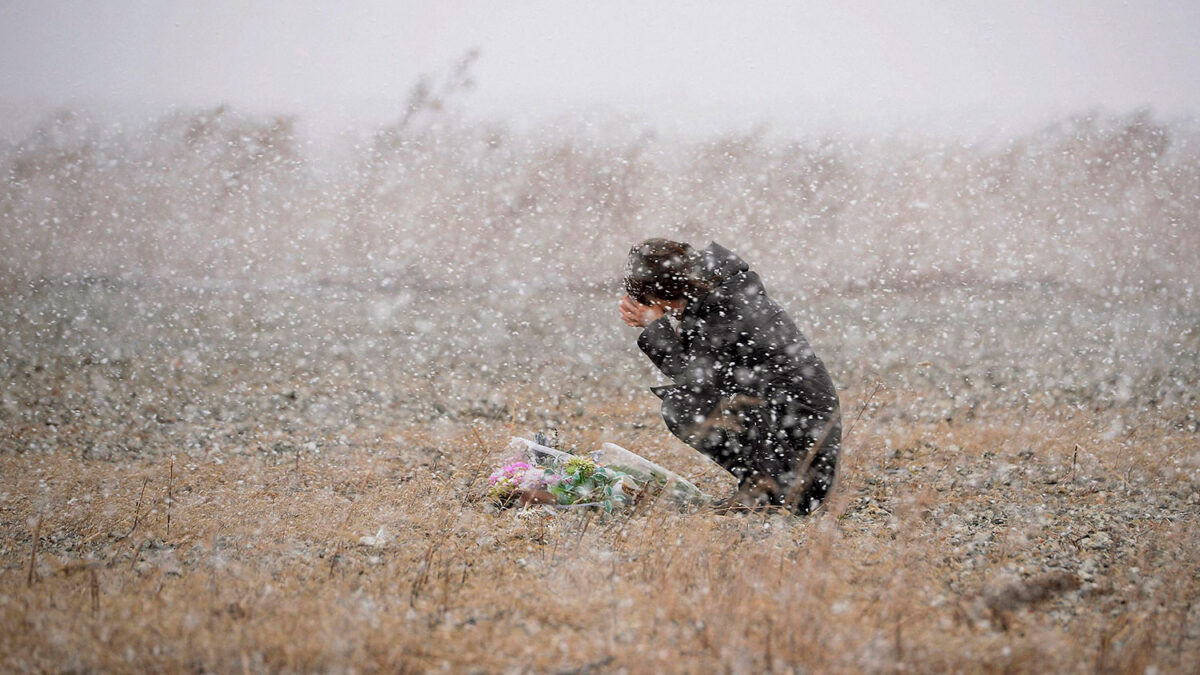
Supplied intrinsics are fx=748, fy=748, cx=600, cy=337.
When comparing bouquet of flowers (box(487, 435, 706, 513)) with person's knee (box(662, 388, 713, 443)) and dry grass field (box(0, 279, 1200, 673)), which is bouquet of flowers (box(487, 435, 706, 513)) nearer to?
dry grass field (box(0, 279, 1200, 673))

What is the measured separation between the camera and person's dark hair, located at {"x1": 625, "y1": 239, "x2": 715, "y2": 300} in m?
4.04

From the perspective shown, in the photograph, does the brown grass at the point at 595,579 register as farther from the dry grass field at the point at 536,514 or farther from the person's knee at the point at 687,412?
the person's knee at the point at 687,412

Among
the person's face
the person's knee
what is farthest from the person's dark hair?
the person's knee

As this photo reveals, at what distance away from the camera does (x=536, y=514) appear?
12.5ft

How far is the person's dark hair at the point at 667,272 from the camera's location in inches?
159

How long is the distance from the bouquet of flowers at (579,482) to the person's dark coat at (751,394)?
1.20ft

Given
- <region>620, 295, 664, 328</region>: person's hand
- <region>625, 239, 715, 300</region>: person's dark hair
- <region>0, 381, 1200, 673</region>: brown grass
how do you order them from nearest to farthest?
<region>0, 381, 1200, 673</region>: brown grass
<region>625, 239, 715, 300</region>: person's dark hair
<region>620, 295, 664, 328</region>: person's hand

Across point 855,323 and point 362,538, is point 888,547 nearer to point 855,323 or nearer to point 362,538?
point 362,538

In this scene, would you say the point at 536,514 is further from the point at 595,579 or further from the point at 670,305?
the point at 670,305

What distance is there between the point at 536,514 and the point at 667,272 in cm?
145

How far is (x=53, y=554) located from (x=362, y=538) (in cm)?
144

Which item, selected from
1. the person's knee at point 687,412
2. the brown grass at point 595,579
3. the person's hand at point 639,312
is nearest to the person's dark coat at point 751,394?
the person's knee at point 687,412

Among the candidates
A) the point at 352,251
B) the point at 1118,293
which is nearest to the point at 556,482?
the point at 352,251

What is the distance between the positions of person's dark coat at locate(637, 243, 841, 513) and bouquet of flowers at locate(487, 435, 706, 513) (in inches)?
14.4
